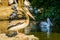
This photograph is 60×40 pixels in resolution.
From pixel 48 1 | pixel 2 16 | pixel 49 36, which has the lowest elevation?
pixel 49 36

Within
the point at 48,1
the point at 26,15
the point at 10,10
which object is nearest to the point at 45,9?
the point at 48,1

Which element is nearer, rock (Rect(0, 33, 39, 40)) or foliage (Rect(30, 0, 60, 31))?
rock (Rect(0, 33, 39, 40))

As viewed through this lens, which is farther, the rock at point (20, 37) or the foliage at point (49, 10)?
the foliage at point (49, 10)

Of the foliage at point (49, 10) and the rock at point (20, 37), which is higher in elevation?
the foliage at point (49, 10)

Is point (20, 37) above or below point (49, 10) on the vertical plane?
below

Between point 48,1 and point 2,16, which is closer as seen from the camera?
point 2,16

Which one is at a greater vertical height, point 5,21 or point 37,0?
point 37,0

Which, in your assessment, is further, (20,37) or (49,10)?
(49,10)

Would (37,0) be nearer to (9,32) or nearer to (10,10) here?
(10,10)

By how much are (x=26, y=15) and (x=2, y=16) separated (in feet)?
0.97

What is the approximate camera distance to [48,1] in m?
2.04

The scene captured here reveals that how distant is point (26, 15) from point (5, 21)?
0.88ft

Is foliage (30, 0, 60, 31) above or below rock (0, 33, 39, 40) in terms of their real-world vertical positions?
above

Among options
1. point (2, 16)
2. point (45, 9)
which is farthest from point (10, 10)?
point (45, 9)
